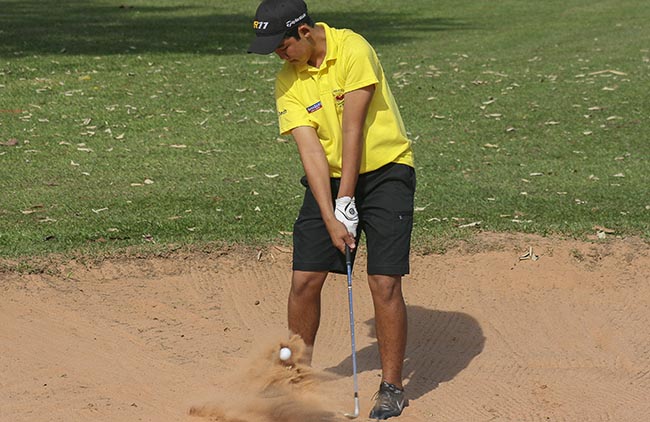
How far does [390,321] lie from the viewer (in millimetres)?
5691

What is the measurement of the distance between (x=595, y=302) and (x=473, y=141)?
5225 mm

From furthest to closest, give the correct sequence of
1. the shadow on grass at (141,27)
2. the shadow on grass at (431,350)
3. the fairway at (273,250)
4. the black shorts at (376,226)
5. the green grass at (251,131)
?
the shadow on grass at (141,27) → the green grass at (251,131) → the shadow on grass at (431,350) → the fairway at (273,250) → the black shorts at (376,226)

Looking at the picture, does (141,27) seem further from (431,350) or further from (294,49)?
(294,49)

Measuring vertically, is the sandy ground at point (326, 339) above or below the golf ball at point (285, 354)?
below

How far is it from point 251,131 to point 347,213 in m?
7.77

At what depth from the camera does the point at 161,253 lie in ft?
26.4

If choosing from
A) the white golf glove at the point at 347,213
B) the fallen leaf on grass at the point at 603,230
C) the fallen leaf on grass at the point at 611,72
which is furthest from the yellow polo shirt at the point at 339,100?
the fallen leaf on grass at the point at 611,72

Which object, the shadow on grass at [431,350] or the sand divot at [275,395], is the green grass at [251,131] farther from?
the sand divot at [275,395]

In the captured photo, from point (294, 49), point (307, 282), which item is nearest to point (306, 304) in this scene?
point (307, 282)

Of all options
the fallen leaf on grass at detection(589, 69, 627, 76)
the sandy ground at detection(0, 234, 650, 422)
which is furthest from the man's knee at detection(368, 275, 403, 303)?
the fallen leaf on grass at detection(589, 69, 627, 76)

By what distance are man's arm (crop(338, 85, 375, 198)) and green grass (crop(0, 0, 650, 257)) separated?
3.04 meters

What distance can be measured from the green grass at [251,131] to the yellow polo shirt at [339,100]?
289cm

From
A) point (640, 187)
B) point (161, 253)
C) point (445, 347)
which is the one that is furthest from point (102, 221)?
point (640, 187)

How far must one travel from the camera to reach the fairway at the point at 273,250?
6.30 m
